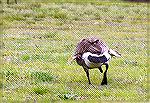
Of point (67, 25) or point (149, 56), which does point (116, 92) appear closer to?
point (149, 56)

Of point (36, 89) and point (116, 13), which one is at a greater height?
point (36, 89)

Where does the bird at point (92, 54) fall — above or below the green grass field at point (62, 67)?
above

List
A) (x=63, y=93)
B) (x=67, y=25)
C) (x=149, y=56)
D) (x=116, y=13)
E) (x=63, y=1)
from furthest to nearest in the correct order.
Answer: (x=63, y=1)
(x=116, y=13)
(x=67, y=25)
(x=149, y=56)
(x=63, y=93)

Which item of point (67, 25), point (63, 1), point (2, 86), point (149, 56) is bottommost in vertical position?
point (63, 1)

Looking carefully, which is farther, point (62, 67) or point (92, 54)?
point (62, 67)

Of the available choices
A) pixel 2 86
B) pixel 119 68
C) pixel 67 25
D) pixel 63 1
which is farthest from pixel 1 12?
pixel 2 86

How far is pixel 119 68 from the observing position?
16.4m

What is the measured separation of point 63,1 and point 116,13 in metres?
14.5

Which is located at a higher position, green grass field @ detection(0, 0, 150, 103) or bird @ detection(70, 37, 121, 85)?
bird @ detection(70, 37, 121, 85)

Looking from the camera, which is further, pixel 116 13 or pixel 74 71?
pixel 116 13

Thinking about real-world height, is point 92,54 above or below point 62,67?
above

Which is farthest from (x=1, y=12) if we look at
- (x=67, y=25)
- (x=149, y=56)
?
(x=149, y=56)

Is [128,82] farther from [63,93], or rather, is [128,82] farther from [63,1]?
[63,1]

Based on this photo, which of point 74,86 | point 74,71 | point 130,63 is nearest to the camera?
point 74,86
